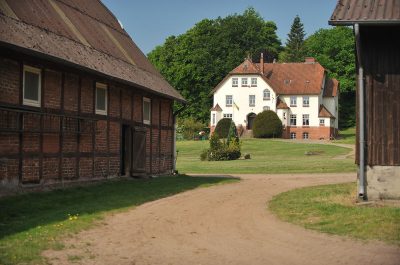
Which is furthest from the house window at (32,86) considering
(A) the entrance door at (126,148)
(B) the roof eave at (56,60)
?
(A) the entrance door at (126,148)

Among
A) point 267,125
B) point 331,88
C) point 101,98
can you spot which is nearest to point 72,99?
point 101,98

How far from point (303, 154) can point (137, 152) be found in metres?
27.3

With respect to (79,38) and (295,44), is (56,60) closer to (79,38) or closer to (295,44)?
(79,38)

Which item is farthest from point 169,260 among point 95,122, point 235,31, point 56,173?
point 235,31

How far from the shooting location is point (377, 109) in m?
13.8

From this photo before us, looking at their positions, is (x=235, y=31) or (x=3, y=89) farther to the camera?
(x=235, y=31)

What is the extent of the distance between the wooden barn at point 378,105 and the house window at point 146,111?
38.9 feet

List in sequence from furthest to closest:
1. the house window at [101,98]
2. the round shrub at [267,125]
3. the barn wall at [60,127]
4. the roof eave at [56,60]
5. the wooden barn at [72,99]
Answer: the round shrub at [267,125] < the house window at [101,98] < the wooden barn at [72,99] < the barn wall at [60,127] < the roof eave at [56,60]

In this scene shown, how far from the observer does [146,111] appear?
79.8 feet

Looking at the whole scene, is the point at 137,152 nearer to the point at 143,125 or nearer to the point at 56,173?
the point at 143,125

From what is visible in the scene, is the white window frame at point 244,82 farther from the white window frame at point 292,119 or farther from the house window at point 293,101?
the white window frame at point 292,119

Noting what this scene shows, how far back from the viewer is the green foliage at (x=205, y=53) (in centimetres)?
8575

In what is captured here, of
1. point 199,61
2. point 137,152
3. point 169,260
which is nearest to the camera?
point 169,260

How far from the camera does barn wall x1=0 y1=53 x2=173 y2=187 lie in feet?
46.9
